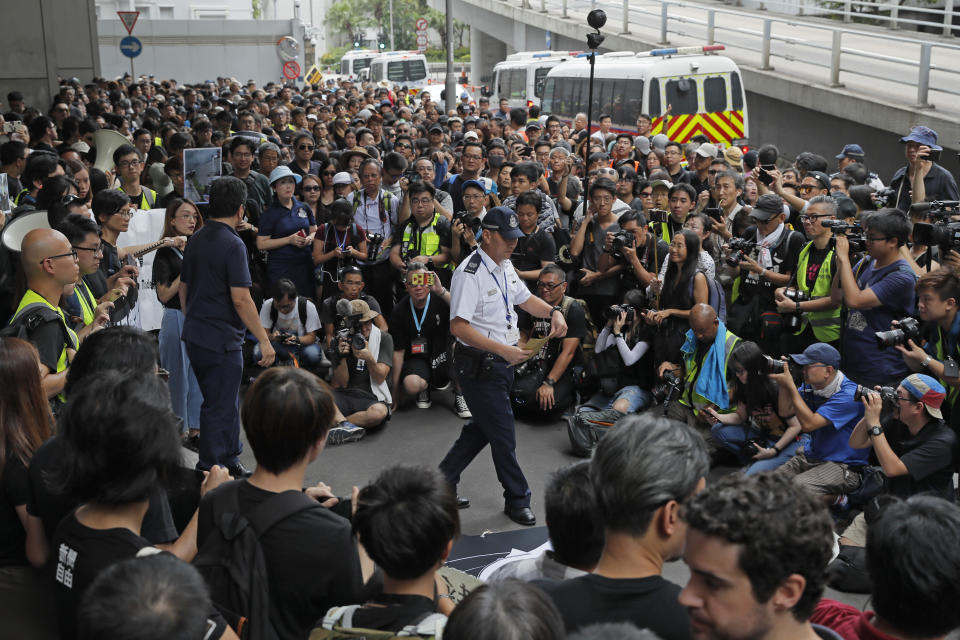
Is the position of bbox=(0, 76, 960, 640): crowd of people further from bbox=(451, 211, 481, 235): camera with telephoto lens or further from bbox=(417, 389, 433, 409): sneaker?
bbox=(451, 211, 481, 235): camera with telephoto lens

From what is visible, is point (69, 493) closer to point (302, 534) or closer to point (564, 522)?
point (302, 534)

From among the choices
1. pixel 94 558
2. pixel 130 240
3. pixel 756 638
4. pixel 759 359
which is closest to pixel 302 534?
pixel 94 558

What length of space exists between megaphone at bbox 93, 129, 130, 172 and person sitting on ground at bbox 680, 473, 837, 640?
9.43 meters

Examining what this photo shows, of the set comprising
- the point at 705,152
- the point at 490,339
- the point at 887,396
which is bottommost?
the point at 887,396

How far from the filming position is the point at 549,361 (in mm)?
7836

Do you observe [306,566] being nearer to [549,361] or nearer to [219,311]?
[219,311]

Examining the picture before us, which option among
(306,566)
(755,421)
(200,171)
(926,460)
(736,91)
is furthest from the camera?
(736,91)

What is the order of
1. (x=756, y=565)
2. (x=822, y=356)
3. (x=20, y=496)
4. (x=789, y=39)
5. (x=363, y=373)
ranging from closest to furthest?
(x=756, y=565) < (x=20, y=496) < (x=822, y=356) < (x=363, y=373) < (x=789, y=39)

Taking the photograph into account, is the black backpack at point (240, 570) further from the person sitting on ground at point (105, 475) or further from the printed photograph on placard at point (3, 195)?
the printed photograph on placard at point (3, 195)

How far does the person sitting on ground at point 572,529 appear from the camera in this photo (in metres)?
3.10

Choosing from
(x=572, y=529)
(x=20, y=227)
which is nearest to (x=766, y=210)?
(x=572, y=529)

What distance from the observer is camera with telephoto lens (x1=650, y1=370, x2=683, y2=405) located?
717 centimetres

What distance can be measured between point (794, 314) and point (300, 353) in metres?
4.13

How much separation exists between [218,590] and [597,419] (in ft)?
15.4
